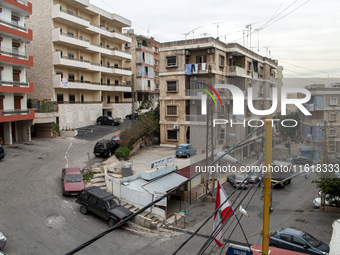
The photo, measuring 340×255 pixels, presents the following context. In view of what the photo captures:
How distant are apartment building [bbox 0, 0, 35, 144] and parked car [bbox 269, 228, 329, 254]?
20187 mm

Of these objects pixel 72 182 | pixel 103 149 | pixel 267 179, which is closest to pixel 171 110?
pixel 103 149

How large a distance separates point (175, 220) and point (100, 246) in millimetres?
4137

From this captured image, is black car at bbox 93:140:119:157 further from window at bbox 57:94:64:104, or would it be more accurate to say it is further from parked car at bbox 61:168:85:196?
window at bbox 57:94:64:104

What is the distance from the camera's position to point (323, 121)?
323 inches

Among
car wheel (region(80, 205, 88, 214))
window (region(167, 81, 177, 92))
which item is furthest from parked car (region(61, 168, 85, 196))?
window (region(167, 81, 177, 92))

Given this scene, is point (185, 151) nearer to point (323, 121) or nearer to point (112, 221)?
point (112, 221)

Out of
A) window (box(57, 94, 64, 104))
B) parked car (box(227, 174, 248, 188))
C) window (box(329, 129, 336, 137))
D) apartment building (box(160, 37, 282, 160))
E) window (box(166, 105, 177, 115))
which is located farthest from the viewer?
window (box(57, 94, 64, 104))

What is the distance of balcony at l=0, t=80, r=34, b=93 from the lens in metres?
20.7

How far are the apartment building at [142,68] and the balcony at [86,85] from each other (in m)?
3.69

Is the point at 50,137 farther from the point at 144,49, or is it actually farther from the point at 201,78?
the point at 144,49

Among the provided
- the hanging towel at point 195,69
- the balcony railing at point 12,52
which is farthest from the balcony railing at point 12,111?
the hanging towel at point 195,69

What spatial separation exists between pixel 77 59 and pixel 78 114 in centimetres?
632

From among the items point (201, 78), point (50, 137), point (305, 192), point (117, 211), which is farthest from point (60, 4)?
point (305, 192)

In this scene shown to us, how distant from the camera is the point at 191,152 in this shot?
2230 cm
